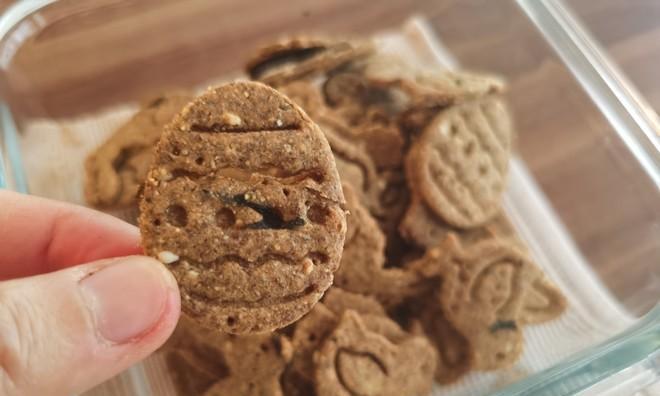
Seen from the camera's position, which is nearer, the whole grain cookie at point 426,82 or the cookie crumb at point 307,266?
the cookie crumb at point 307,266

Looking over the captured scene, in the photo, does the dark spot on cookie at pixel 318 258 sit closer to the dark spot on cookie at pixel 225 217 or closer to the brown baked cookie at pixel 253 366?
the dark spot on cookie at pixel 225 217

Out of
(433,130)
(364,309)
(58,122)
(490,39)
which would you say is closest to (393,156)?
(433,130)

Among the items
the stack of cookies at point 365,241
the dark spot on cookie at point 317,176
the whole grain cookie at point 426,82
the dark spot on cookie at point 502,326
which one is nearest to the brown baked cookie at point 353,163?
the stack of cookies at point 365,241

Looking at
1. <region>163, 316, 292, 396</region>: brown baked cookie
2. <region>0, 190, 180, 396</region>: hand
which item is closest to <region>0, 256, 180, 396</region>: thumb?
<region>0, 190, 180, 396</region>: hand

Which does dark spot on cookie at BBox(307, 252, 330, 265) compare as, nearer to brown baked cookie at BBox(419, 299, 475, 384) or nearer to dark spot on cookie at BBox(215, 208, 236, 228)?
dark spot on cookie at BBox(215, 208, 236, 228)

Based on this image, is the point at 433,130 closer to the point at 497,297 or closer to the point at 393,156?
the point at 393,156
